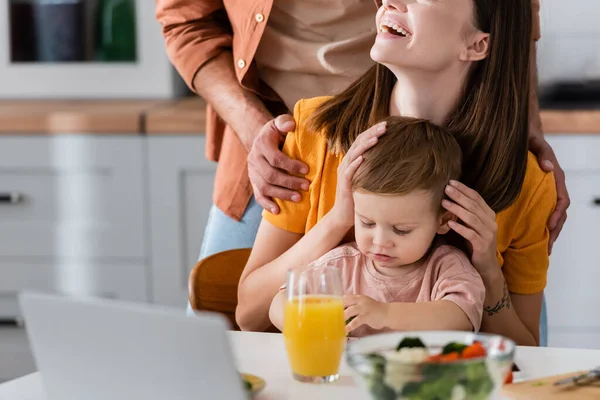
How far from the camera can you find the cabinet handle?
3.05 meters

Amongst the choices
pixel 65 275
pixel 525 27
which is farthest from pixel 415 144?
pixel 65 275

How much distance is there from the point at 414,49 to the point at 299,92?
1.68 feet

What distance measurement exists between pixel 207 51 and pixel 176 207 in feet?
3.14

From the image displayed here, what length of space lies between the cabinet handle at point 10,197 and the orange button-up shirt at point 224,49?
1.05 meters

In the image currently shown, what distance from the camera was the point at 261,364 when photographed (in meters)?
1.28

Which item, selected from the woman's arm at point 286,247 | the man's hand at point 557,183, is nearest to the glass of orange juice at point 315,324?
the woman's arm at point 286,247

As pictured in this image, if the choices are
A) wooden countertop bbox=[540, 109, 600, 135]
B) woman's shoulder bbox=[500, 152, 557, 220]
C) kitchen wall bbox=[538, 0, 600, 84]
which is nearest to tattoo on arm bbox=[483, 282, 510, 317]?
woman's shoulder bbox=[500, 152, 557, 220]

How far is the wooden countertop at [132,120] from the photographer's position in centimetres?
277

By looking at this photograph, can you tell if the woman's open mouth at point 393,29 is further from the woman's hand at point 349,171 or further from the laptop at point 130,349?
the laptop at point 130,349

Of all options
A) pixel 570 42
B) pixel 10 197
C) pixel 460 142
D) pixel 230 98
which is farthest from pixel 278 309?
pixel 570 42

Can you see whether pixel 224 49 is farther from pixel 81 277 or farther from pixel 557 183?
pixel 81 277

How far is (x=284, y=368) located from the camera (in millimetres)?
1263

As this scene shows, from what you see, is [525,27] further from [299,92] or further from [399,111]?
[299,92]

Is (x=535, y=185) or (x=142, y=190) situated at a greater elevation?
(x=535, y=185)
